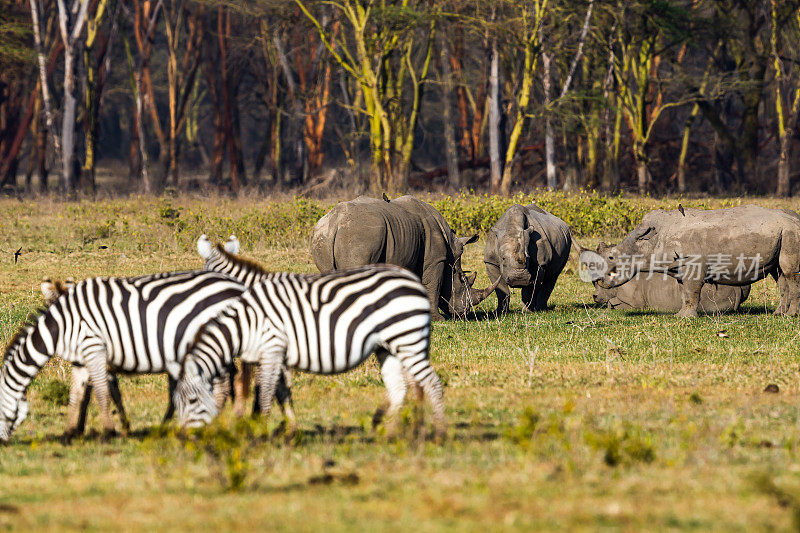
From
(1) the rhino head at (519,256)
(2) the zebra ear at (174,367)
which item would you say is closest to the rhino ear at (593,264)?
(1) the rhino head at (519,256)

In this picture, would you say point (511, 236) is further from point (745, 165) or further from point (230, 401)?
point (745, 165)

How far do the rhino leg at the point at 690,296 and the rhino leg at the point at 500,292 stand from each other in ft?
9.76

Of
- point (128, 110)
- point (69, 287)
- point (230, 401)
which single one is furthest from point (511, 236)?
point (128, 110)

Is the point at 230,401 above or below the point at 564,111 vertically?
below

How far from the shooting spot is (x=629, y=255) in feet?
58.2

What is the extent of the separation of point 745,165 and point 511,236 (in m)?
26.0

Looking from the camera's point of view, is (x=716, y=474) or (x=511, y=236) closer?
(x=716, y=474)

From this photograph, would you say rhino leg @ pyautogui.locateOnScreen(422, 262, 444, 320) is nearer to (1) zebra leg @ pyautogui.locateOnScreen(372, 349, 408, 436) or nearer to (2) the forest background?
(1) zebra leg @ pyautogui.locateOnScreen(372, 349, 408, 436)

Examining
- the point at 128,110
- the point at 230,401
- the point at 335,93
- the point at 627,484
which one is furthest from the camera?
A: the point at 128,110

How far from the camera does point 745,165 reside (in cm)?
3994

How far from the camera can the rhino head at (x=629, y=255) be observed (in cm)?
1758

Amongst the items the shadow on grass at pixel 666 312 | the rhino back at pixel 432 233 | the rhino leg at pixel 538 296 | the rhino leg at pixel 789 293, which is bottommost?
the shadow on grass at pixel 666 312

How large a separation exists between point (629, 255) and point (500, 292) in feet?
7.95

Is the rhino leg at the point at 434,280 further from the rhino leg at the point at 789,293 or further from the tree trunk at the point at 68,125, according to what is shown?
the tree trunk at the point at 68,125
